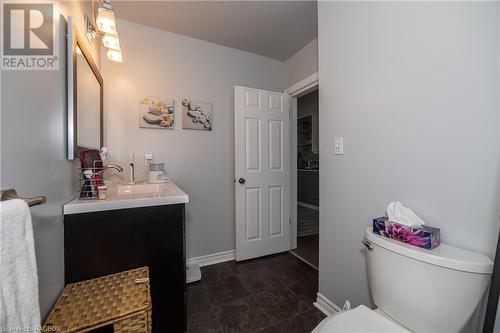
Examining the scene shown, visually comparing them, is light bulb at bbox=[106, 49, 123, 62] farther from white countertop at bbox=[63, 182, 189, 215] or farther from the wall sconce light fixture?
white countertop at bbox=[63, 182, 189, 215]

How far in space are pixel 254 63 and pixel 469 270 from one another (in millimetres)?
2570

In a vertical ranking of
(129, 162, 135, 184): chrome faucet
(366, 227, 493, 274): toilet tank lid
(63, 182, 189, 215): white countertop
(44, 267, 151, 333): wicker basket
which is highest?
(129, 162, 135, 184): chrome faucet

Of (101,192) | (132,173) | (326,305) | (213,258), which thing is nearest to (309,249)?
(326,305)

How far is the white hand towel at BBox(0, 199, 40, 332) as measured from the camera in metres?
0.45

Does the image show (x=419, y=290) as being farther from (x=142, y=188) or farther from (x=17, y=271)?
(x=142, y=188)

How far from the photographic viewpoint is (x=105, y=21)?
4.28 feet

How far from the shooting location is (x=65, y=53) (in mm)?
1007

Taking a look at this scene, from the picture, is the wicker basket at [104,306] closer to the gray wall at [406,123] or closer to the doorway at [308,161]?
the gray wall at [406,123]

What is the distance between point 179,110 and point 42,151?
1.50 metres

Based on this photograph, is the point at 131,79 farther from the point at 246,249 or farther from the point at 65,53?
the point at 246,249

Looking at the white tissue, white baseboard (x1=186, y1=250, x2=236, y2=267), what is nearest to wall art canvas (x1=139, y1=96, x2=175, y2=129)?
white baseboard (x1=186, y1=250, x2=236, y2=267)

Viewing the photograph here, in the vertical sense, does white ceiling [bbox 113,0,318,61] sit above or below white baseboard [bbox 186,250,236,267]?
above

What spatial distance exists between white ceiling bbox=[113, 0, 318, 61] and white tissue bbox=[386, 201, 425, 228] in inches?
68.9

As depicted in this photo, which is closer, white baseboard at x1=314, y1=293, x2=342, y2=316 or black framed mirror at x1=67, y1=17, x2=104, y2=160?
black framed mirror at x1=67, y1=17, x2=104, y2=160
